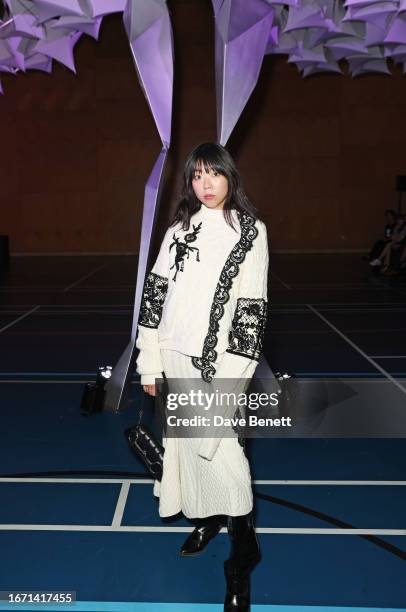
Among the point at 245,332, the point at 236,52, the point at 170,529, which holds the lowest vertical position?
the point at 170,529

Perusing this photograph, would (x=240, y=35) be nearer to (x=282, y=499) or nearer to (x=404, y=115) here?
(x=282, y=499)

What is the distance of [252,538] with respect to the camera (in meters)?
2.48

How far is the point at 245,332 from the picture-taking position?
2.41 m

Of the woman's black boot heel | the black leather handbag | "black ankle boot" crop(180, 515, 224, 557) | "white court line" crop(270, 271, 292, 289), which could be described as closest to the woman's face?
the black leather handbag

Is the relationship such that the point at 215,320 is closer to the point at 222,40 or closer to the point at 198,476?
the point at 198,476

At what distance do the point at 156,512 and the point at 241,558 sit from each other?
877 millimetres

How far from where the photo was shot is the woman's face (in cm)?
250

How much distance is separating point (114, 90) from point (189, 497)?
63.2 ft

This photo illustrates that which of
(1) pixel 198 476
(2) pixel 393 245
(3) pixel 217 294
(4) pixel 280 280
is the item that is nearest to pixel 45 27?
(4) pixel 280 280

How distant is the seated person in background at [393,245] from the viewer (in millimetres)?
14408

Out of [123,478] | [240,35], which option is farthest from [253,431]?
[240,35]

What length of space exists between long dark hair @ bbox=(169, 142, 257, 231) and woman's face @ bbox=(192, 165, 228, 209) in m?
0.01

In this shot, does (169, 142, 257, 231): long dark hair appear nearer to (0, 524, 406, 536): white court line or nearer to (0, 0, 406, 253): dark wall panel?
(0, 524, 406, 536): white court line

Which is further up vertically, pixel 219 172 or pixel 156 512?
pixel 219 172
